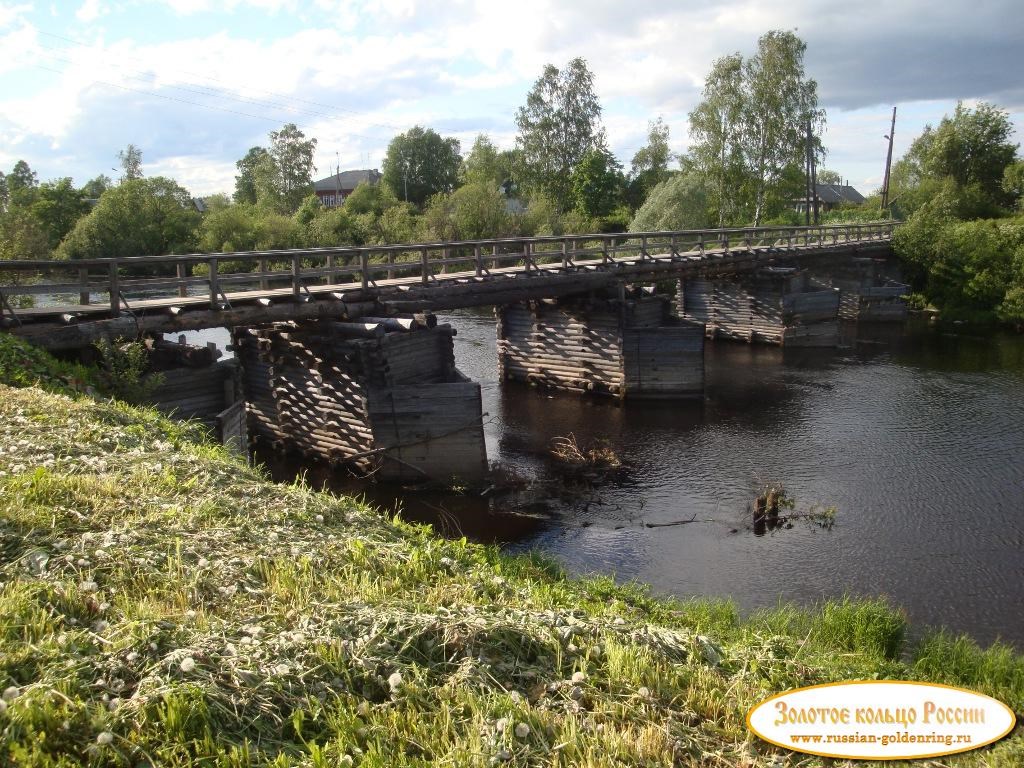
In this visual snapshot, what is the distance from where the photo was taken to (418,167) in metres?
87.8

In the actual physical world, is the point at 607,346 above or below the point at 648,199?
below

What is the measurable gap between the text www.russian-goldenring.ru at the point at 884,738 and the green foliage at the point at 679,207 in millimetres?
49057

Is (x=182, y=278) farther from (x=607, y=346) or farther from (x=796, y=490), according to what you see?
(x=607, y=346)

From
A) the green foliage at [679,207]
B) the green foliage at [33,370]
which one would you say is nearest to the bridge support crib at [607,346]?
the green foliage at [33,370]

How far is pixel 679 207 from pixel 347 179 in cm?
6749

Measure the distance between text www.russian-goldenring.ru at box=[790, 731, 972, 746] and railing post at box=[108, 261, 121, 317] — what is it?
1282cm

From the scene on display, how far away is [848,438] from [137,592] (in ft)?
61.3

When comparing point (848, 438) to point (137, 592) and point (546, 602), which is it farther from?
point (137, 592)

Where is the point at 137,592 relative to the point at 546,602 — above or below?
above

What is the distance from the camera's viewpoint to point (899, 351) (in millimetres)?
32531

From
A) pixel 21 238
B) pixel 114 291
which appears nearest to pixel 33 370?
pixel 114 291

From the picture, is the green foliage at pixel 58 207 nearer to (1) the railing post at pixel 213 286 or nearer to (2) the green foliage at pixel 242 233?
(2) the green foliage at pixel 242 233

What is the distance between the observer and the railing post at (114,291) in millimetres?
13430

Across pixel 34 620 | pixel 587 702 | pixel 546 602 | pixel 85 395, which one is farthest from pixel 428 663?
pixel 85 395
